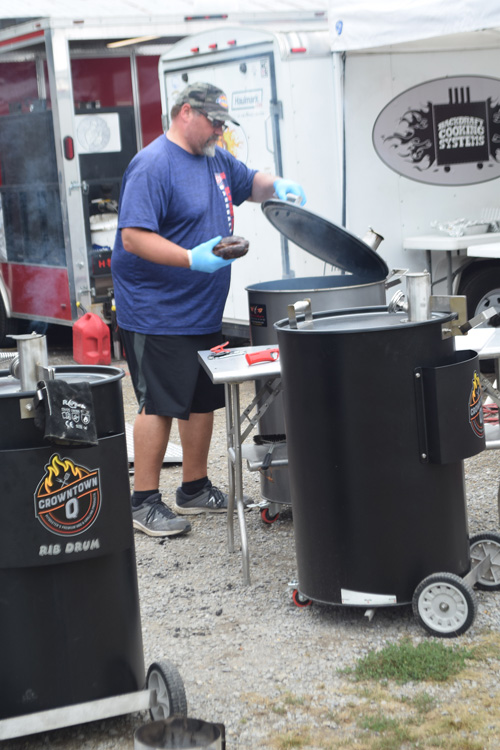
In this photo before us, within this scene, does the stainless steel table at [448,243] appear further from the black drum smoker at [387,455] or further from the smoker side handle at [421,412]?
the smoker side handle at [421,412]

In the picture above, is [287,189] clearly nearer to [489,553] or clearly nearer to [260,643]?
[489,553]

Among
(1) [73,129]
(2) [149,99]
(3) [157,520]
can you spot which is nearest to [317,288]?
(3) [157,520]

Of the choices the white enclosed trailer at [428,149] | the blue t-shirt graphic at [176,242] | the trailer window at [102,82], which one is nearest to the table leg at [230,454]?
the blue t-shirt graphic at [176,242]

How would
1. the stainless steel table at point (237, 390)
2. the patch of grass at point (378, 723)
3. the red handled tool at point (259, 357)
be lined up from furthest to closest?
the red handled tool at point (259, 357), the stainless steel table at point (237, 390), the patch of grass at point (378, 723)

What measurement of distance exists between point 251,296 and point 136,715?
239cm

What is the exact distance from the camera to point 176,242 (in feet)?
15.6

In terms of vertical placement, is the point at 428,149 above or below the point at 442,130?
below

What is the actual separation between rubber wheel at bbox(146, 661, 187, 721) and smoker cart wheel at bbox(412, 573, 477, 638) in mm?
974

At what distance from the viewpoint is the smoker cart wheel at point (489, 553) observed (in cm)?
393

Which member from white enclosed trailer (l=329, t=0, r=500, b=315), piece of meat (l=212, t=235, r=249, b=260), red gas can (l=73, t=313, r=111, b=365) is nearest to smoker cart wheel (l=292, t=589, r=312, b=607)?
piece of meat (l=212, t=235, r=249, b=260)

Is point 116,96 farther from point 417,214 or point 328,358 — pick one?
point 328,358

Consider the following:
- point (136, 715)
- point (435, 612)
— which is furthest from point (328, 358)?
point (136, 715)

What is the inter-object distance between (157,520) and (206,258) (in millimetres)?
1289

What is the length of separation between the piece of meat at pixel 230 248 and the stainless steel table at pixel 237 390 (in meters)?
0.42
